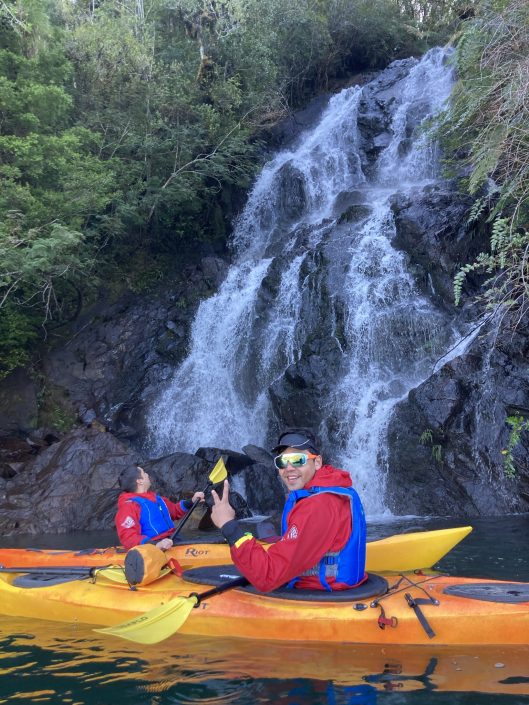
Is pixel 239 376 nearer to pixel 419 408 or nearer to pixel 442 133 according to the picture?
pixel 419 408

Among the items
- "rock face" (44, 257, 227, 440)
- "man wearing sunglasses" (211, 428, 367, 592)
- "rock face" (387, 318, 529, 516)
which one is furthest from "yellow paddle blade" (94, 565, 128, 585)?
"rock face" (44, 257, 227, 440)

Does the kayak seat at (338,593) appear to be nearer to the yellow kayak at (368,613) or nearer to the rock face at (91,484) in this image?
the yellow kayak at (368,613)

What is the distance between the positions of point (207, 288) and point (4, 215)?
575 cm

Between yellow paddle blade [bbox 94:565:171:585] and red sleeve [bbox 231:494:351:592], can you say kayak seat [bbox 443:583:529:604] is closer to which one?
red sleeve [bbox 231:494:351:592]

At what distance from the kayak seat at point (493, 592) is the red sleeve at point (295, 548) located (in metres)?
1.02

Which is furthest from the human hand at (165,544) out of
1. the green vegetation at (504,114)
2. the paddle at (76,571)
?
the green vegetation at (504,114)

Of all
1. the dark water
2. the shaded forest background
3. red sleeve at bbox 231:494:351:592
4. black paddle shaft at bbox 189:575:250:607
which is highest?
the shaded forest background

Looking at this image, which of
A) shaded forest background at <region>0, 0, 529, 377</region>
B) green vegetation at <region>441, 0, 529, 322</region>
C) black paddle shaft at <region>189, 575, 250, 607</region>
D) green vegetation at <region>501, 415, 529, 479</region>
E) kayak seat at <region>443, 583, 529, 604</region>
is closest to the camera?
kayak seat at <region>443, 583, 529, 604</region>

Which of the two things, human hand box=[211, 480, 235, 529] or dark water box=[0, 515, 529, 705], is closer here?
dark water box=[0, 515, 529, 705]

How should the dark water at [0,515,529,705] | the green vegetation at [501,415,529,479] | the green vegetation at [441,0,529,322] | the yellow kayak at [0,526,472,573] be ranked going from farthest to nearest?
1. the green vegetation at [501,415,529,479]
2. the green vegetation at [441,0,529,322]
3. the yellow kayak at [0,526,472,573]
4. the dark water at [0,515,529,705]

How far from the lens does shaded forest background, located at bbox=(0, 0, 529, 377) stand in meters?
12.8

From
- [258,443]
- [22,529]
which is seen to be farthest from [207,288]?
[22,529]

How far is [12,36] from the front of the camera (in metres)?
14.3

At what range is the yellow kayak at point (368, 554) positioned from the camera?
4832 mm
